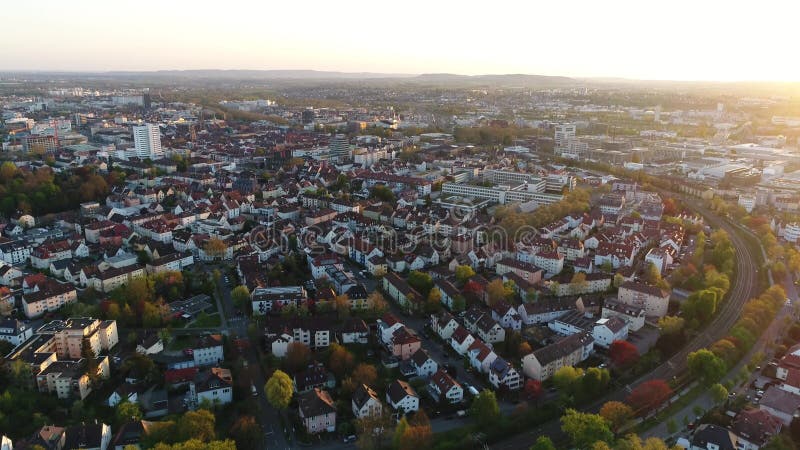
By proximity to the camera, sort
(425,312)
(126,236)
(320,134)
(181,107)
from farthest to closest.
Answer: (181,107), (320,134), (126,236), (425,312)

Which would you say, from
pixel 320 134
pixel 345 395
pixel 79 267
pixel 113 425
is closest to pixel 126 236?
pixel 79 267

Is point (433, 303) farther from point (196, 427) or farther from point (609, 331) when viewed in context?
point (196, 427)

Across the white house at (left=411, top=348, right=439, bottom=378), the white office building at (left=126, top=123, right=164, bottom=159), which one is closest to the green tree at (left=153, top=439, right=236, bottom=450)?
the white house at (left=411, top=348, right=439, bottom=378)

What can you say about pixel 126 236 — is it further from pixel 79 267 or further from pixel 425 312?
pixel 425 312

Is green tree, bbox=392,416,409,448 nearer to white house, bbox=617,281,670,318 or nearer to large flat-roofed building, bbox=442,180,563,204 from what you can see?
white house, bbox=617,281,670,318

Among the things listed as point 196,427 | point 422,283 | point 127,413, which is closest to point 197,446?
point 196,427

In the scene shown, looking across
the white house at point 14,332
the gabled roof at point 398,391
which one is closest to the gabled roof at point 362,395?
the gabled roof at point 398,391
